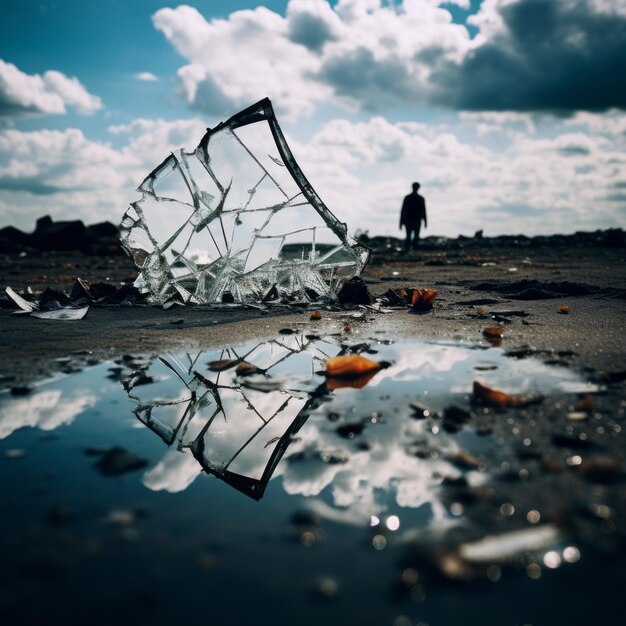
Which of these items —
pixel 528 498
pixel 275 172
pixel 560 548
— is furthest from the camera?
pixel 275 172

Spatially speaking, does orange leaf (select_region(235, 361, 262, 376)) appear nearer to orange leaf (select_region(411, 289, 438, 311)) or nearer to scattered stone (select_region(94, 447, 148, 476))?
scattered stone (select_region(94, 447, 148, 476))

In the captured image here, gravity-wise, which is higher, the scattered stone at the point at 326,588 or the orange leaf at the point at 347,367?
the orange leaf at the point at 347,367

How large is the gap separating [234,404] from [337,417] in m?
0.40

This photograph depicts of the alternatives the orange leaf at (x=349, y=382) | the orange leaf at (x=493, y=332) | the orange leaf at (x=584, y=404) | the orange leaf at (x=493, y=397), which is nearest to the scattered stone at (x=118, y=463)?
the orange leaf at (x=349, y=382)

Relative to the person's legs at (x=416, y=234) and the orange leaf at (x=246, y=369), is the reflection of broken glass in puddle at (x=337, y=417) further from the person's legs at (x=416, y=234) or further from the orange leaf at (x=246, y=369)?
the person's legs at (x=416, y=234)

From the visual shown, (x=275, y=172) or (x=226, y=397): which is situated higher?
(x=275, y=172)

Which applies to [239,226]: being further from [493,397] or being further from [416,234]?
[416,234]

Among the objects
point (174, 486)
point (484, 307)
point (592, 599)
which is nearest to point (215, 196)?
point (484, 307)

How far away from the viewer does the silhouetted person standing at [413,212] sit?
11.0 meters

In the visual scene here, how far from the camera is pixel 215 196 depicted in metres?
3.81

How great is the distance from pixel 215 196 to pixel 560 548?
333cm

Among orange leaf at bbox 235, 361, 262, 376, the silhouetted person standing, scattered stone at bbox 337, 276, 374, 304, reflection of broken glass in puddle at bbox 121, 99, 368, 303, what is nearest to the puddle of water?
orange leaf at bbox 235, 361, 262, 376

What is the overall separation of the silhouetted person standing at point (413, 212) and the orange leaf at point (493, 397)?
9.77 metres

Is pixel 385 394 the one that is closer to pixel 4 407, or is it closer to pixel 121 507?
pixel 121 507
